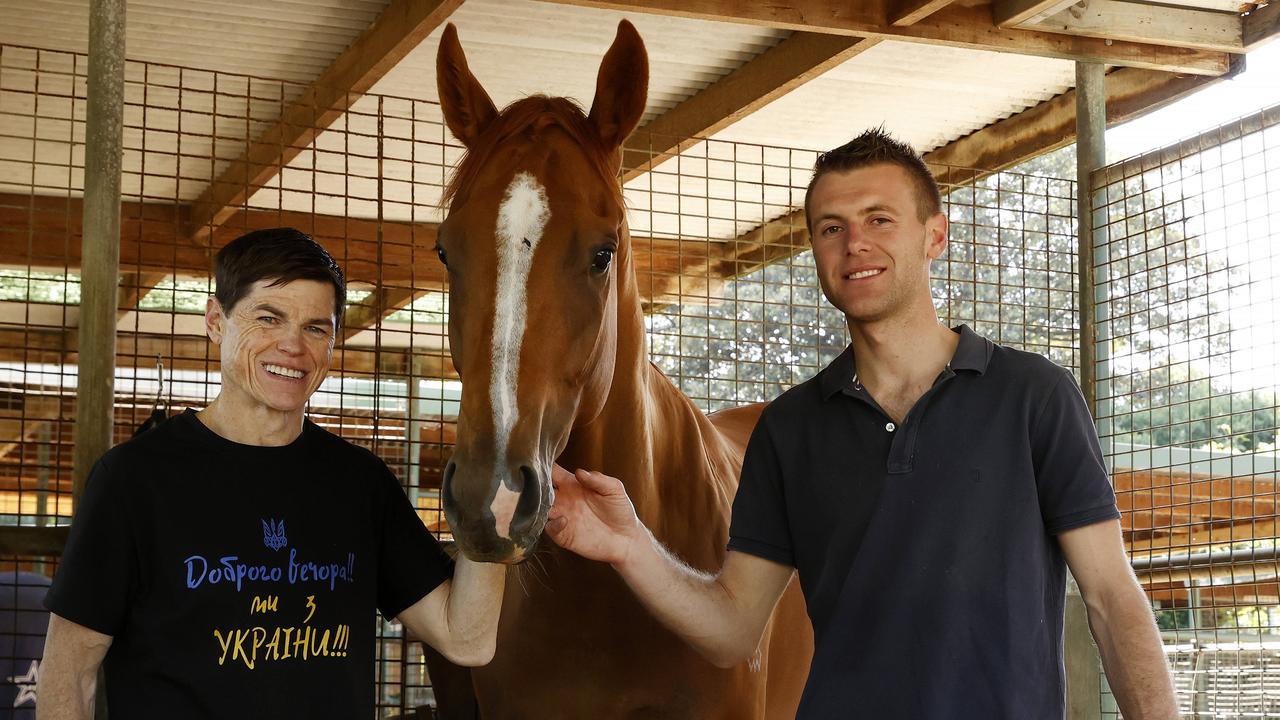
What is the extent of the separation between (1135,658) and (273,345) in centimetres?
150

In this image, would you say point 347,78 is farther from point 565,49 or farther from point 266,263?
point 266,263

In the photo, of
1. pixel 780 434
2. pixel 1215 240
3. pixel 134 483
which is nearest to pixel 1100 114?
pixel 780 434

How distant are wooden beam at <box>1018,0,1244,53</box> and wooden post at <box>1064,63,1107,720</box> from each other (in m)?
0.21

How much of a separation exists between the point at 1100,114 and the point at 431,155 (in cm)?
407

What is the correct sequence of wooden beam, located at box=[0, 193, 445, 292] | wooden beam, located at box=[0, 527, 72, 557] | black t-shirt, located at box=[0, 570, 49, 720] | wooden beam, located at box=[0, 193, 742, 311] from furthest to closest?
wooden beam, located at box=[0, 193, 445, 292] < wooden beam, located at box=[0, 193, 742, 311] < black t-shirt, located at box=[0, 570, 49, 720] < wooden beam, located at box=[0, 527, 72, 557]

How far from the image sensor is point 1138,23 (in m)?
4.77

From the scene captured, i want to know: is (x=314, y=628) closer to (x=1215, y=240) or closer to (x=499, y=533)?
(x=499, y=533)

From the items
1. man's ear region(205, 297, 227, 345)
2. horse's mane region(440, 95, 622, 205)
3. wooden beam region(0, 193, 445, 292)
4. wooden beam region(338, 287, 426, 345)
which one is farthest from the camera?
wooden beam region(338, 287, 426, 345)

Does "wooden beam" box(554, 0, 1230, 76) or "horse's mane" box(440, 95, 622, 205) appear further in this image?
"wooden beam" box(554, 0, 1230, 76)

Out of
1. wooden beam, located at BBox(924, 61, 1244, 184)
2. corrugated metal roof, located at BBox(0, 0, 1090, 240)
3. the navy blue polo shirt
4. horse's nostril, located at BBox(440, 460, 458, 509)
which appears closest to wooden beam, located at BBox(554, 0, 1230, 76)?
wooden beam, located at BBox(924, 61, 1244, 184)

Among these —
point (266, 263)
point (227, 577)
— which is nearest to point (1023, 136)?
point (266, 263)

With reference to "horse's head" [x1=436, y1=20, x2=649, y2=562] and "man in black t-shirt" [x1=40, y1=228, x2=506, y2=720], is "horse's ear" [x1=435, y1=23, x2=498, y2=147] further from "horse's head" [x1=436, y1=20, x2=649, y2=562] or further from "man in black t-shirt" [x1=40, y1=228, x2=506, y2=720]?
"man in black t-shirt" [x1=40, y1=228, x2=506, y2=720]

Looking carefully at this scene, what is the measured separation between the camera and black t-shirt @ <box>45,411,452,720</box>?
1.91 meters

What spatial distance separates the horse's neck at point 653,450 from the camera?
2.56 m
